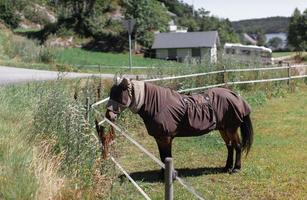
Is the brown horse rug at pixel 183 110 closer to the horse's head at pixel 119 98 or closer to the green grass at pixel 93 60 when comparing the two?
the horse's head at pixel 119 98

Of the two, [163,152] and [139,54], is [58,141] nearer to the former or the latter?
[163,152]

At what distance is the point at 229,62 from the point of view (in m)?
19.0

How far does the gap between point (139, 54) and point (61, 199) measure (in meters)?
58.2

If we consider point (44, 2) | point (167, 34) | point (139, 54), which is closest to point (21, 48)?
point (139, 54)

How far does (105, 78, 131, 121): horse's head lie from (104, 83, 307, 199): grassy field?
3.11 ft

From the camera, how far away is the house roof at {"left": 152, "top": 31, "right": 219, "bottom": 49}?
6425 centimetres

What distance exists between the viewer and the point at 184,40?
65750 mm

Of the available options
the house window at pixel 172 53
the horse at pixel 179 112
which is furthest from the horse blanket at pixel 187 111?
the house window at pixel 172 53

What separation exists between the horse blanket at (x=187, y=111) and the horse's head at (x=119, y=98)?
0.14 m

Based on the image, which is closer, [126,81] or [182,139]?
[126,81]

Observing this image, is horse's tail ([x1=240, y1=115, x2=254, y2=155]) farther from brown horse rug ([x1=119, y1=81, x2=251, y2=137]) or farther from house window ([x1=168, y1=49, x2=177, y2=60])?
house window ([x1=168, y1=49, x2=177, y2=60])

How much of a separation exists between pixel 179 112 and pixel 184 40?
192 ft

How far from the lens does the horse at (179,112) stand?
756 cm

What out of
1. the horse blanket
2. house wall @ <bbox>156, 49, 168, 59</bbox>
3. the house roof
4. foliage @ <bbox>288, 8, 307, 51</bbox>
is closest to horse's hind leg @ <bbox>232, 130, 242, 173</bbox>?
the horse blanket
